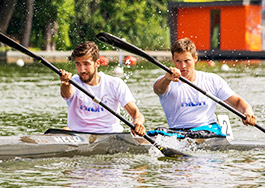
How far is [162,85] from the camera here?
9312 millimetres

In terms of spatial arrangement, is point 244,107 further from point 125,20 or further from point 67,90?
point 125,20

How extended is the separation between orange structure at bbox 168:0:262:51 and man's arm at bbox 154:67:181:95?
85.9 ft

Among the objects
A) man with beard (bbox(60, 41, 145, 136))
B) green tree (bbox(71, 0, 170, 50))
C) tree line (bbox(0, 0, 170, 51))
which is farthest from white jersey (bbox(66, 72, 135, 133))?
green tree (bbox(71, 0, 170, 50))

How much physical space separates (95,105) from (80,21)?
38.5 meters

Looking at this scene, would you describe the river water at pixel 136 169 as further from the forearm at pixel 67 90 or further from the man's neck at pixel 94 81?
the man's neck at pixel 94 81

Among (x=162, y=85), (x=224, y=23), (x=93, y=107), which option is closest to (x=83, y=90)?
(x=93, y=107)

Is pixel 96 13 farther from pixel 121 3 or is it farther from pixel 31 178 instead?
pixel 31 178

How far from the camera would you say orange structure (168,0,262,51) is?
35.9 m

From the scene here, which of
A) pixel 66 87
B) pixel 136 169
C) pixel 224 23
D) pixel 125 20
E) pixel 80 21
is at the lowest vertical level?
pixel 136 169

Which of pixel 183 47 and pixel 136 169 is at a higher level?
pixel 183 47

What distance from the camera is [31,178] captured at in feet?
27.0

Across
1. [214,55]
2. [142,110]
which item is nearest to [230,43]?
[214,55]

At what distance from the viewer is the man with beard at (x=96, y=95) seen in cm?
902

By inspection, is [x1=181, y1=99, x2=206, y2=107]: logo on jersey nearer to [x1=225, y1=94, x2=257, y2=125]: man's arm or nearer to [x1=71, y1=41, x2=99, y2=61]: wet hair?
[x1=225, y1=94, x2=257, y2=125]: man's arm
